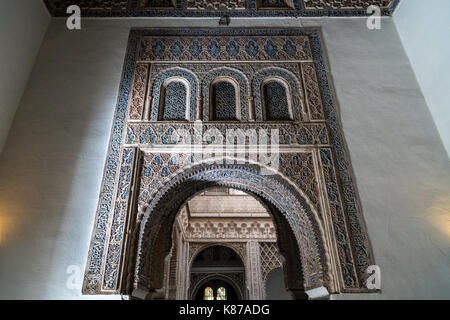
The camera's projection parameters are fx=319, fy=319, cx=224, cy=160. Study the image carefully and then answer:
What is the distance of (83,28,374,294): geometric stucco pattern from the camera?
2.83m

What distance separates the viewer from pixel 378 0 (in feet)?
14.2

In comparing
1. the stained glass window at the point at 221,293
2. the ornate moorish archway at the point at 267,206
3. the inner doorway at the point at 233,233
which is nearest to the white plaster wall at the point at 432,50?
the ornate moorish archway at the point at 267,206

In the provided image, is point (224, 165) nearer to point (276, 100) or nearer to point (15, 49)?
point (276, 100)

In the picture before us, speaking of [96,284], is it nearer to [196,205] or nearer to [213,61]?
[213,61]

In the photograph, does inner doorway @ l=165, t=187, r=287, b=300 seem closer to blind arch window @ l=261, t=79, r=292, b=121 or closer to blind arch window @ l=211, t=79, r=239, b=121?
blind arch window @ l=211, t=79, r=239, b=121

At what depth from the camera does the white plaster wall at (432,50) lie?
3.31m

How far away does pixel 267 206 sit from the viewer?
366cm

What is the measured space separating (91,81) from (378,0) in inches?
153

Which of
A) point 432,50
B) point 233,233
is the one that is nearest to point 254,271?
point 233,233

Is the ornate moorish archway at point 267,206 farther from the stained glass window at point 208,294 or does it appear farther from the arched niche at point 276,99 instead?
the stained glass window at point 208,294

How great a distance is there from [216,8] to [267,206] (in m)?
2.73

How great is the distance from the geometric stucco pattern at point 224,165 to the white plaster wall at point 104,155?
17 cm

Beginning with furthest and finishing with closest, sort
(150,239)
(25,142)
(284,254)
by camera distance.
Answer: (284,254), (25,142), (150,239)
